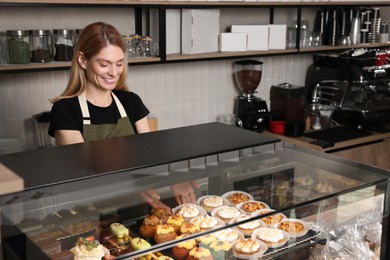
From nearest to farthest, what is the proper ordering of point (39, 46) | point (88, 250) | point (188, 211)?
point (88, 250), point (188, 211), point (39, 46)

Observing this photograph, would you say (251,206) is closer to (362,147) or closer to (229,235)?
(229,235)

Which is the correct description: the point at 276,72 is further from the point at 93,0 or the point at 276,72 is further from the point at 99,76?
the point at 99,76

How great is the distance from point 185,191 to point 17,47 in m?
1.63

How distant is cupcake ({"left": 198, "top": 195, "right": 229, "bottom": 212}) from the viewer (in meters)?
1.59

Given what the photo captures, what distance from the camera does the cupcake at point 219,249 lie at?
4.71 ft

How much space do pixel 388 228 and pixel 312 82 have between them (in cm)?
292

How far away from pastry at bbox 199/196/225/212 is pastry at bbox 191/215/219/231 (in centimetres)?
8

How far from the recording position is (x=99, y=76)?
7.48ft

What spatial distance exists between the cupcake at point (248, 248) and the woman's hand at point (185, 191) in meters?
0.19

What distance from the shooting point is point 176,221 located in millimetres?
1503

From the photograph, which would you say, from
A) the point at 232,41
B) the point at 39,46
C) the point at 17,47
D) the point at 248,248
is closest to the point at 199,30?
the point at 232,41

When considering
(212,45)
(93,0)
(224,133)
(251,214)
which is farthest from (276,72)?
(251,214)

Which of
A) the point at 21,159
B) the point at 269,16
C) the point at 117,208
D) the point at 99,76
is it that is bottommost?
the point at 117,208

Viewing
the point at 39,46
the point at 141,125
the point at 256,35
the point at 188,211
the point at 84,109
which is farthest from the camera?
the point at 256,35
